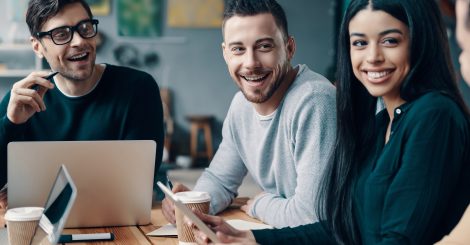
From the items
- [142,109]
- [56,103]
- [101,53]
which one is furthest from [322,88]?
[101,53]

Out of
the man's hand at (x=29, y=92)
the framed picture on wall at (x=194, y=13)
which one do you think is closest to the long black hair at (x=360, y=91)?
the man's hand at (x=29, y=92)

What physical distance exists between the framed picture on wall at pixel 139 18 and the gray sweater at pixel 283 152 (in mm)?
5183

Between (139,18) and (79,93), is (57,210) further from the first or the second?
(139,18)

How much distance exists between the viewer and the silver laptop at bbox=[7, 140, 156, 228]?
5.68ft

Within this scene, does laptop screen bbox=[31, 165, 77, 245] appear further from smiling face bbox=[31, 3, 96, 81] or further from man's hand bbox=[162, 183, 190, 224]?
smiling face bbox=[31, 3, 96, 81]

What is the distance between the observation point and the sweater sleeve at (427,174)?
4.46 ft

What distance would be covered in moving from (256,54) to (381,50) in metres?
0.60

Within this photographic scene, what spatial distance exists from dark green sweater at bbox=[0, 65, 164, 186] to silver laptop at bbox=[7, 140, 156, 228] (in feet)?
2.11

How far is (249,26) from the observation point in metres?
2.03

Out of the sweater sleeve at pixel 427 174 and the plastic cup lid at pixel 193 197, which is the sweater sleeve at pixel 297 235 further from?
the sweater sleeve at pixel 427 174

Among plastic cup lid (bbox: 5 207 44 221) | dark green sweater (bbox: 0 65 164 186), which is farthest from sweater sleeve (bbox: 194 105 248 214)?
plastic cup lid (bbox: 5 207 44 221)

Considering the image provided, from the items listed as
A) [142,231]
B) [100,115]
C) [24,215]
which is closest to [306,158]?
[142,231]

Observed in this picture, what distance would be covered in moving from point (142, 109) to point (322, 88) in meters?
0.82

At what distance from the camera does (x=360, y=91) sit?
1674 millimetres
